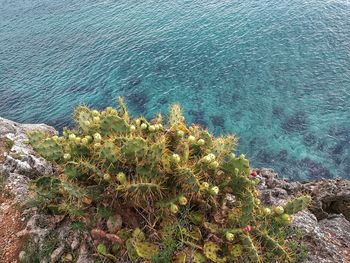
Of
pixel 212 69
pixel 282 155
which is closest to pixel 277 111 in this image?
pixel 282 155

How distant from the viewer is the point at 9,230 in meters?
9.35

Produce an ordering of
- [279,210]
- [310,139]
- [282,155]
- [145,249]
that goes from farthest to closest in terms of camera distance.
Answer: [310,139], [282,155], [279,210], [145,249]

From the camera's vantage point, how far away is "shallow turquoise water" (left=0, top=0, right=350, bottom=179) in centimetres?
1959

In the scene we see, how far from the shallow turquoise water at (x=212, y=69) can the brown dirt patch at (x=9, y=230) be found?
11935 mm

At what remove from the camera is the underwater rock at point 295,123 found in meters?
19.7

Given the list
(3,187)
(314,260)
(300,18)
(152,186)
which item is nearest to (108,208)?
(152,186)

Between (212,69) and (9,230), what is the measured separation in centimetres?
1857

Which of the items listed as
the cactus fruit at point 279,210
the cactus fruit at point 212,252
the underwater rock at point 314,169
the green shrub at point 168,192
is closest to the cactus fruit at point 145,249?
the green shrub at point 168,192

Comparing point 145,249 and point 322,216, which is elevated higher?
point 145,249

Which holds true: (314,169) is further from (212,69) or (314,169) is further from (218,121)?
(212,69)

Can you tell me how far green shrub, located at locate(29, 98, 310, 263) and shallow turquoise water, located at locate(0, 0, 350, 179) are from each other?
10.1 metres

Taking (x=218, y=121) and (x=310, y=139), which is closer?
(x=310, y=139)

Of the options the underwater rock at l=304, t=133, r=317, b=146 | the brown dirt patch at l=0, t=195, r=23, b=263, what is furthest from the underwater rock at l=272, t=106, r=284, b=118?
the brown dirt patch at l=0, t=195, r=23, b=263

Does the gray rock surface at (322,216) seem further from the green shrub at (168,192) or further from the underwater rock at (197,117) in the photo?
the underwater rock at (197,117)
